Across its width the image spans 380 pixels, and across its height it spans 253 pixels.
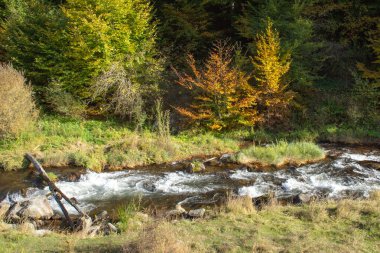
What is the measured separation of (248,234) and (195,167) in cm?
736

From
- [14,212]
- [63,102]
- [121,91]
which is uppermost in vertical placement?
[121,91]

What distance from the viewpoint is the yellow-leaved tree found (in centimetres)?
1938

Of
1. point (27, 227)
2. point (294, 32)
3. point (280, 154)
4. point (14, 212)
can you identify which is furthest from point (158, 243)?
point (294, 32)

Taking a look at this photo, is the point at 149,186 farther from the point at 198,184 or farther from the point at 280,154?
the point at 280,154

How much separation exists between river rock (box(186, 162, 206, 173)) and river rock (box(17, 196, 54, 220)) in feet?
18.2

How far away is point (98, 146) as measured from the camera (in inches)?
678

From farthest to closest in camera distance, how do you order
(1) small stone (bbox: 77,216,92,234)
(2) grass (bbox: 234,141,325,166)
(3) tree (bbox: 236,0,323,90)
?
(3) tree (bbox: 236,0,323,90)
(2) grass (bbox: 234,141,325,166)
(1) small stone (bbox: 77,216,92,234)

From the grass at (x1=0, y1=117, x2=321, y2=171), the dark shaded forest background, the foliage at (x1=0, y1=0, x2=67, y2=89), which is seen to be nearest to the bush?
the grass at (x1=0, y1=117, x2=321, y2=171)

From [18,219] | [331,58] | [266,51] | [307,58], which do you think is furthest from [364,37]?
[18,219]

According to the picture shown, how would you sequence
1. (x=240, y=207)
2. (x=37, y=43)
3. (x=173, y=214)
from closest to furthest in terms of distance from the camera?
(x=240, y=207) → (x=173, y=214) → (x=37, y=43)

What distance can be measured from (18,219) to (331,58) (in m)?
19.0

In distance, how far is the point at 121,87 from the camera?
19250 millimetres

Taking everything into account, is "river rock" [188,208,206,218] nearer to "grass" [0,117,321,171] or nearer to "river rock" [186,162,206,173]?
"river rock" [186,162,206,173]

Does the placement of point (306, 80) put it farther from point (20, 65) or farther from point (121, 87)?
point (20, 65)
